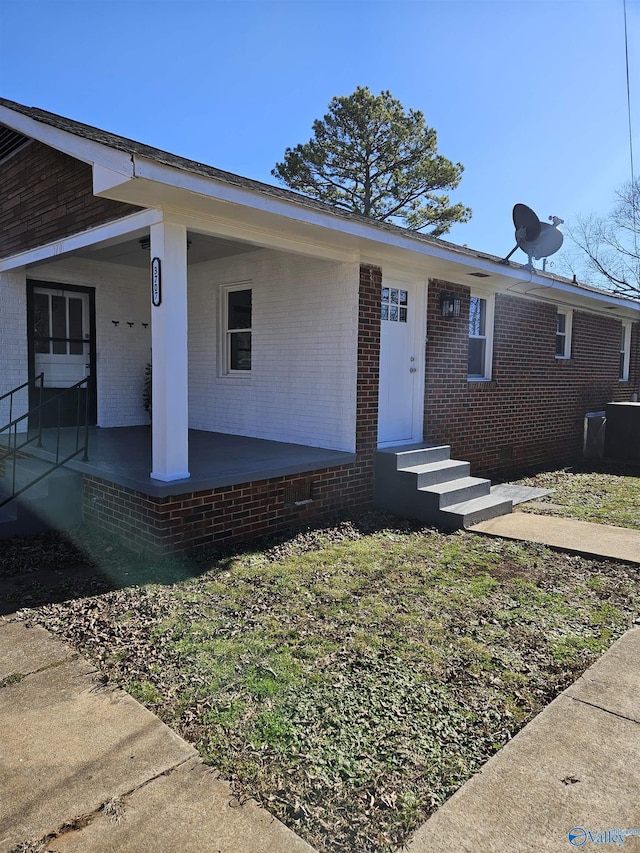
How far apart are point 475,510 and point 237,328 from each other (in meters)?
4.28

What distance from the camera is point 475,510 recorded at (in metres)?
6.37

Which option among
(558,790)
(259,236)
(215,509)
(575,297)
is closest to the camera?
(558,790)

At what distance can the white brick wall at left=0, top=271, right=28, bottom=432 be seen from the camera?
775cm

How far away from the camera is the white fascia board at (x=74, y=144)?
4242 mm

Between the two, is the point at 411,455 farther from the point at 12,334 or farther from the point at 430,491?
the point at 12,334

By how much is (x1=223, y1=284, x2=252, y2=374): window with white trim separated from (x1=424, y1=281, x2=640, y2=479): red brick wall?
2.53m

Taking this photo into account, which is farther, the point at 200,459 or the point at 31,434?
the point at 31,434

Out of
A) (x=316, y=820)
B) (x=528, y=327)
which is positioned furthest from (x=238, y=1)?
(x=316, y=820)

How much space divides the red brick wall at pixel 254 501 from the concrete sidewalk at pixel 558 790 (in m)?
3.26

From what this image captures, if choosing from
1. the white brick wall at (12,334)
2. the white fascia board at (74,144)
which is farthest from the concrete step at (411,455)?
the white brick wall at (12,334)

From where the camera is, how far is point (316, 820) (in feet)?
7.05

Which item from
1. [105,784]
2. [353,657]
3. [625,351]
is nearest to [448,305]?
[353,657]

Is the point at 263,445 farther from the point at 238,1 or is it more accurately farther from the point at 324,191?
the point at 324,191

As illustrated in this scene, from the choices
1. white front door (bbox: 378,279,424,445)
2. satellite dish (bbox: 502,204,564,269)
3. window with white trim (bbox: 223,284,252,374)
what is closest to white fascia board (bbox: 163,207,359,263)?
white front door (bbox: 378,279,424,445)
